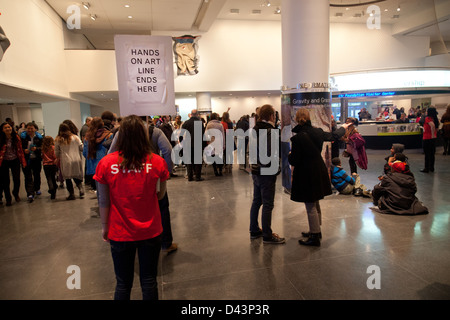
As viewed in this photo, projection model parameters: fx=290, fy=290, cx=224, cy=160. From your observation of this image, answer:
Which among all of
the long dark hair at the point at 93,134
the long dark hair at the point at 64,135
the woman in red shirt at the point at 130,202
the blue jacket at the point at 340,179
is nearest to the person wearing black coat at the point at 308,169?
the woman in red shirt at the point at 130,202

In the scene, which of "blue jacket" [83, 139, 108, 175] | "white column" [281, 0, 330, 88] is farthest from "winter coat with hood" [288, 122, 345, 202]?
"blue jacket" [83, 139, 108, 175]

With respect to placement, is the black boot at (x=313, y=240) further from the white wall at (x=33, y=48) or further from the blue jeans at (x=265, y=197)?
the white wall at (x=33, y=48)

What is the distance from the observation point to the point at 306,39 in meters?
5.24

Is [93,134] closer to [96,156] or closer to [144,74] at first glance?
[96,156]

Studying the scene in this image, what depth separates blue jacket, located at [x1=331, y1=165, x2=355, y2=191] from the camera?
5.67 meters

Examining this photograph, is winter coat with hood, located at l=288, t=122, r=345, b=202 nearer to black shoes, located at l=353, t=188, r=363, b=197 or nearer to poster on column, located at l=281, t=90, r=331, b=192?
poster on column, located at l=281, t=90, r=331, b=192

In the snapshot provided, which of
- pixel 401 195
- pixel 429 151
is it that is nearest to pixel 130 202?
pixel 401 195

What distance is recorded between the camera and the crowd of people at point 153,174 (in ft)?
6.24

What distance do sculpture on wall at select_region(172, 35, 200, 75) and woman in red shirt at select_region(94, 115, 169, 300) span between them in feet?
37.1

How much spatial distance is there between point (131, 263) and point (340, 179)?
4720 mm

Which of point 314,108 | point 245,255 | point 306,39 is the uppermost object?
point 306,39

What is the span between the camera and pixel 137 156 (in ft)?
6.15
